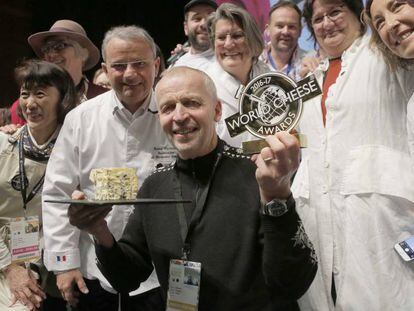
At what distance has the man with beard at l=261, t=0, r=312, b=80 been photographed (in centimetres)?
325

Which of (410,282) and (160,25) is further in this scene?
(160,25)

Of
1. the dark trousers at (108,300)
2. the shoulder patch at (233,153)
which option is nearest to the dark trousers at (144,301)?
the dark trousers at (108,300)

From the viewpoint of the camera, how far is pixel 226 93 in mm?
2521

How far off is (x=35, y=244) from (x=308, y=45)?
219 cm

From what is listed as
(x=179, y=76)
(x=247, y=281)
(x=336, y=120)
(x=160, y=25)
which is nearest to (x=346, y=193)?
(x=336, y=120)

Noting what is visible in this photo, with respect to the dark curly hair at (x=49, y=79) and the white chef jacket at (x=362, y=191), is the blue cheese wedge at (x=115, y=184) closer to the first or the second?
the white chef jacket at (x=362, y=191)

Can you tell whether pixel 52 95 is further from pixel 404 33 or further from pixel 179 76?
pixel 404 33

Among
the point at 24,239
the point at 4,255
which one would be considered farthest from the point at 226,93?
the point at 4,255

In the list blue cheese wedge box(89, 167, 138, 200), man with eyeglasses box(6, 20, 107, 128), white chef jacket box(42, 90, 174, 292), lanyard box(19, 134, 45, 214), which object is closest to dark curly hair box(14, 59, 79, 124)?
lanyard box(19, 134, 45, 214)

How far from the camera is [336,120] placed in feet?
6.37

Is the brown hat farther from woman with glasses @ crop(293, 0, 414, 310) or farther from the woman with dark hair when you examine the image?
woman with glasses @ crop(293, 0, 414, 310)

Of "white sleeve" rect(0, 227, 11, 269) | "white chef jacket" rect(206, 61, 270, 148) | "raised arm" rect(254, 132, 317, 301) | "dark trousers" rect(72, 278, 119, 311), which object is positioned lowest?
"dark trousers" rect(72, 278, 119, 311)

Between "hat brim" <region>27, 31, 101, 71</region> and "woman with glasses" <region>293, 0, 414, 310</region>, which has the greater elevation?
"hat brim" <region>27, 31, 101, 71</region>

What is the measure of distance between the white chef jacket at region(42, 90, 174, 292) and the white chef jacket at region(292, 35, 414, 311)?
0.76m
